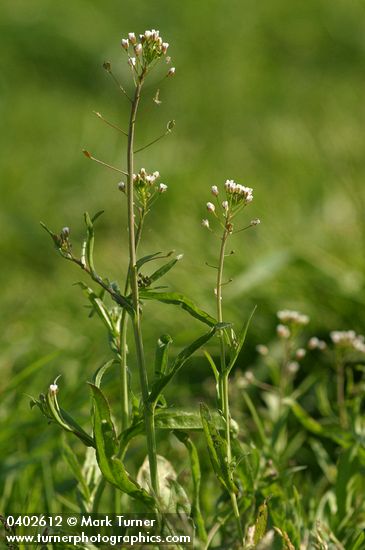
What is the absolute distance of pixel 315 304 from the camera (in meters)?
2.59

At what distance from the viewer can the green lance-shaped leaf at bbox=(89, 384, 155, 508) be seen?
121 centimetres

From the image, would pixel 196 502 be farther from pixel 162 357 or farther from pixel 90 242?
pixel 90 242

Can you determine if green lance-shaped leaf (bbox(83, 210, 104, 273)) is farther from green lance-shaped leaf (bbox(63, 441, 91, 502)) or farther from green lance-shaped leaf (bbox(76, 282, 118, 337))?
green lance-shaped leaf (bbox(63, 441, 91, 502))

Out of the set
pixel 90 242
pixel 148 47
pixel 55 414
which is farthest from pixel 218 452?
pixel 148 47

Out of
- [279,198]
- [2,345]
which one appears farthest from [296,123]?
[2,345]

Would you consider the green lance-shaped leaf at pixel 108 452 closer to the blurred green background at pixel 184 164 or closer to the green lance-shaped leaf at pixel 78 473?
the green lance-shaped leaf at pixel 78 473

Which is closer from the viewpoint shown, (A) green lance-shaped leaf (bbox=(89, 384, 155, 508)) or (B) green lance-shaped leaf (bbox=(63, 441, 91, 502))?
(A) green lance-shaped leaf (bbox=(89, 384, 155, 508))

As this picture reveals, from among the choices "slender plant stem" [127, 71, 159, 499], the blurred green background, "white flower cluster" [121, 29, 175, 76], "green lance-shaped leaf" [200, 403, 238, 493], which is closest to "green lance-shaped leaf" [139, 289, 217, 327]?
"slender plant stem" [127, 71, 159, 499]

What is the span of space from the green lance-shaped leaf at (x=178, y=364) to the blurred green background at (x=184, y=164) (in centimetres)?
57

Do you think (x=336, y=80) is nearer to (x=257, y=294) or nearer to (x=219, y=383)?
(x=257, y=294)

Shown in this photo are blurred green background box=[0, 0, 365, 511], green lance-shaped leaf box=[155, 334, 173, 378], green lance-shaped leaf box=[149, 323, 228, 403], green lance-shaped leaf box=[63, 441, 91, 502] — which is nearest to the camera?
green lance-shaped leaf box=[149, 323, 228, 403]

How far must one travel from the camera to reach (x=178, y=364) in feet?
4.00

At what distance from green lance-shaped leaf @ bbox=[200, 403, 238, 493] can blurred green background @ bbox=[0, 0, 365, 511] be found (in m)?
0.56

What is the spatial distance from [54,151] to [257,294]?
234 centimetres
